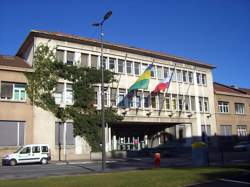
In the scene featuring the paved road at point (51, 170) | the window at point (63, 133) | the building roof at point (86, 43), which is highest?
the building roof at point (86, 43)

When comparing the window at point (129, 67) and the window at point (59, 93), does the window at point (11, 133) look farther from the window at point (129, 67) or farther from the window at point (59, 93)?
the window at point (129, 67)

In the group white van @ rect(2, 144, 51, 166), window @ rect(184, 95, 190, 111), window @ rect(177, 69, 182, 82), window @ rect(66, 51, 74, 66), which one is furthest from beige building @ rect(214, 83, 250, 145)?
white van @ rect(2, 144, 51, 166)

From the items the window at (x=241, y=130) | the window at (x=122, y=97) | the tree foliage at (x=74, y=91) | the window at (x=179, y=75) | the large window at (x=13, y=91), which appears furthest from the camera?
the window at (x=241, y=130)

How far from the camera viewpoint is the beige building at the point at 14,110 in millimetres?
31783

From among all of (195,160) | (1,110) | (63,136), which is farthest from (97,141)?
(195,160)

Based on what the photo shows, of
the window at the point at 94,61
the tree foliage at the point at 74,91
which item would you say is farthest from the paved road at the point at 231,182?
the window at the point at 94,61

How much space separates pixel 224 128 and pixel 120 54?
21040mm

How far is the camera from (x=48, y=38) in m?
35.9

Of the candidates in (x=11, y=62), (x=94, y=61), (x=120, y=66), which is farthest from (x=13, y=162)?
(x=120, y=66)

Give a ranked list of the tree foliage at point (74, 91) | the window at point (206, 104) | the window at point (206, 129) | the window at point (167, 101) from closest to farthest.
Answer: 1. the tree foliage at point (74, 91)
2. the window at point (167, 101)
3. the window at point (206, 129)
4. the window at point (206, 104)

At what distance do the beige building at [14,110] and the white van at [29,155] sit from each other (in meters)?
3.46

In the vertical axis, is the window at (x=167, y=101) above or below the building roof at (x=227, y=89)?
below

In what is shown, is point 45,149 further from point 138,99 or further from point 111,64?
point 138,99

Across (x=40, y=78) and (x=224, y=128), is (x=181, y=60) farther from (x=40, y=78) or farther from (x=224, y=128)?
(x=40, y=78)
